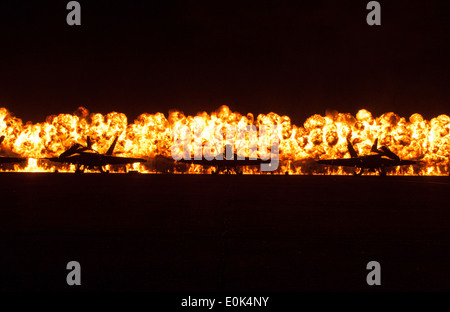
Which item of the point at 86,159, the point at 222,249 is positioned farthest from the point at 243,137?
the point at 222,249

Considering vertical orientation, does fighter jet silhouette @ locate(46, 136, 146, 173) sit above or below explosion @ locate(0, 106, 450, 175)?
below

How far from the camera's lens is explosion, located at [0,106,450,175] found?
68.3 meters

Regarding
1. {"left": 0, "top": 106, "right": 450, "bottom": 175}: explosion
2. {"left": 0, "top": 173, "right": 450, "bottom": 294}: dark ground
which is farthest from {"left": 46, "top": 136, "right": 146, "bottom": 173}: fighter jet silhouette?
{"left": 0, "top": 173, "right": 450, "bottom": 294}: dark ground

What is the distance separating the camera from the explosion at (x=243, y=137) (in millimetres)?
68312

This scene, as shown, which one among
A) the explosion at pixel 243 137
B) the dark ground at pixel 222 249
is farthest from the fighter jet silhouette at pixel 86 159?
the dark ground at pixel 222 249

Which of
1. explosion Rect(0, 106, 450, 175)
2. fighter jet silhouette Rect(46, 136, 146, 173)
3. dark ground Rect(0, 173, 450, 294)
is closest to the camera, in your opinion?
dark ground Rect(0, 173, 450, 294)

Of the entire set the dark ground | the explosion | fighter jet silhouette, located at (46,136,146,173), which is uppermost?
the explosion

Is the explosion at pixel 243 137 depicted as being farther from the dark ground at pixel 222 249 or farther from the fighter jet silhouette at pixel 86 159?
the dark ground at pixel 222 249

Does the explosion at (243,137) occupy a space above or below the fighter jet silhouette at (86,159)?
above

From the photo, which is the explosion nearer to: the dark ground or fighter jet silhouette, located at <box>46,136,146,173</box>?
fighter jet silhouette, located at <box>46,136,146,173</box>

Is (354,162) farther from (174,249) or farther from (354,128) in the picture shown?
(174,249)

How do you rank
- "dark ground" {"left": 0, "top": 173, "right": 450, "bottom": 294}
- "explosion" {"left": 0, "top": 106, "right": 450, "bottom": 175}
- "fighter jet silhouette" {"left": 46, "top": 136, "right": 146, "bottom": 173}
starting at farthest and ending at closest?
"explosion" {"left": 0, "top": 106, "right": 450, "bottom": 175}, "fighter jet silhouette" {"left": 46, "top": 136, "right": 146, "bottom": 173}, "dark ground" {"left": 0, "top": 173, "right": 450, "bottom": 294}
